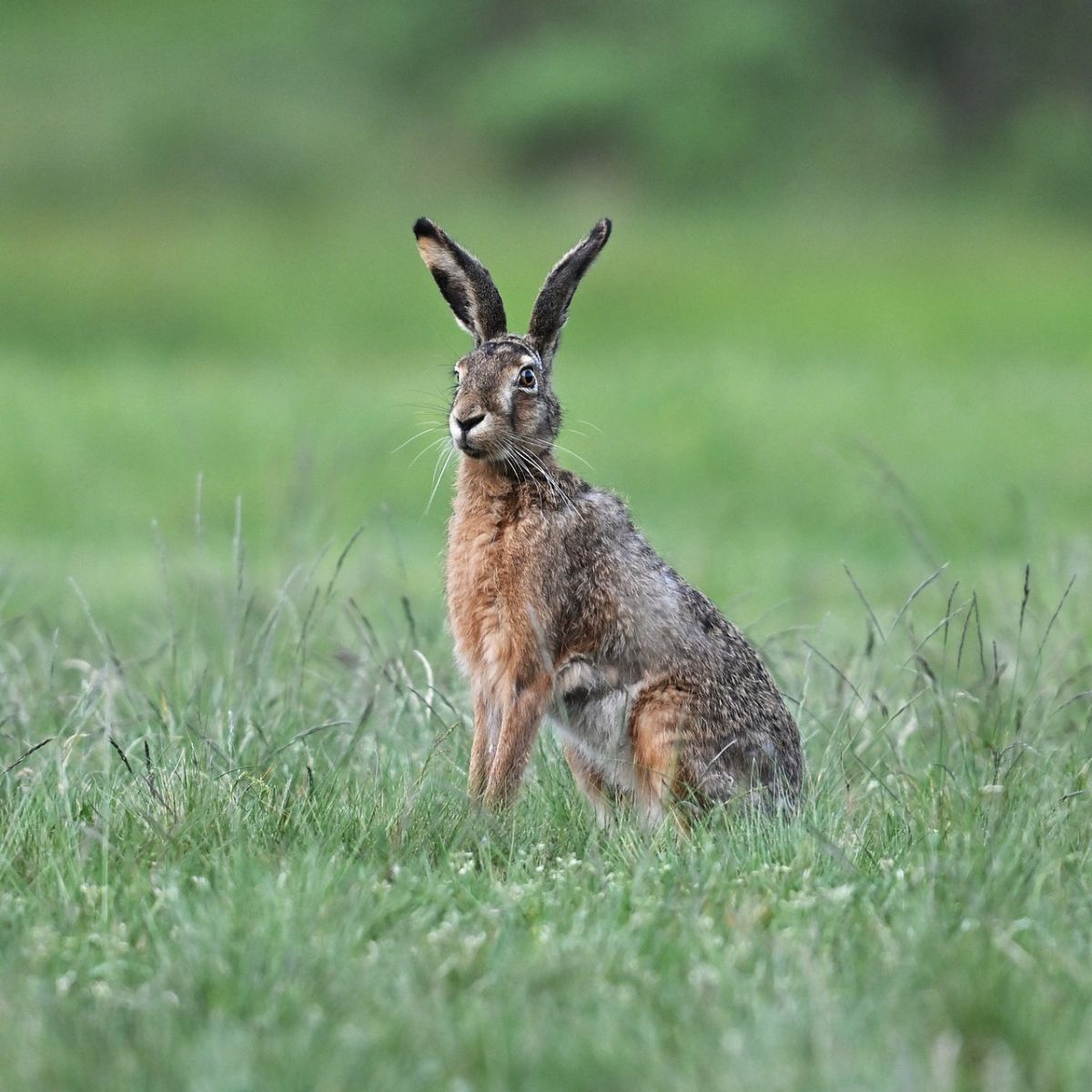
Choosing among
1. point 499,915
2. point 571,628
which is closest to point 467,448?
point 571,628

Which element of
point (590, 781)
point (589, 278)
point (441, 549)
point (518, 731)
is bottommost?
point (590, 781)

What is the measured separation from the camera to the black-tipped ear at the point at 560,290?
219 inches

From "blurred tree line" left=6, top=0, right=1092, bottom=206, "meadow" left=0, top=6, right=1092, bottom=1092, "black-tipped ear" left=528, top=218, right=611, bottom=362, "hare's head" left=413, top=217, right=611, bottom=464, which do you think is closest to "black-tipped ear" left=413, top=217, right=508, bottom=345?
"hare's head" left=413, top=217, right=611, bottom=464

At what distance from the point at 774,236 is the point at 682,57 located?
19.2 feet

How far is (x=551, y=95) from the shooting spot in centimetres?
3123

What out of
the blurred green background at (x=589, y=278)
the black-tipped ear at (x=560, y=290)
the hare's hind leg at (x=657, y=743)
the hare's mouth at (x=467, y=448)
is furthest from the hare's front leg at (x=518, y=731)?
the blurred green background at (x=589, y=278)

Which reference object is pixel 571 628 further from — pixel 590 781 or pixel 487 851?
pixel 487 851

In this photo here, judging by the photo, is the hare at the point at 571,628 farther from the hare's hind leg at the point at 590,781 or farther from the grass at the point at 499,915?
the grass at the point at 499,915

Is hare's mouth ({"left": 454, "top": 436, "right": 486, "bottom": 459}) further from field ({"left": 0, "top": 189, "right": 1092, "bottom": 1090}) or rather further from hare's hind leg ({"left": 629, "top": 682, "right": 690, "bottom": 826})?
hare's hind leg ({"left": 629, "top": 682, "right": 690, "bottom": 826})

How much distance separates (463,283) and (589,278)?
66.5ft

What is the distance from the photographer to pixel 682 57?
32.9m

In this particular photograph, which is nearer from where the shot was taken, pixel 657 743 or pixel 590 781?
pixel 657 743

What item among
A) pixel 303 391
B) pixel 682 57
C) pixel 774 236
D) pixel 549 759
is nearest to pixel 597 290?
pixel 774 236

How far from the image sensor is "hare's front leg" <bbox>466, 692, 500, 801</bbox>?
209 inches
